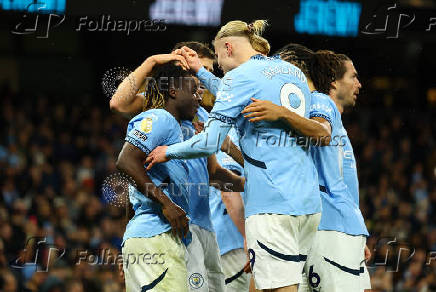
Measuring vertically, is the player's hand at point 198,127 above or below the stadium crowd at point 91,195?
above

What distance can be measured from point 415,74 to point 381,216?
592cm

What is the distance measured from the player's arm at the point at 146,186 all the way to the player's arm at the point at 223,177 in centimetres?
91

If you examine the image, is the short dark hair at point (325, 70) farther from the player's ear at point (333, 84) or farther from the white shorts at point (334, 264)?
the white shorts at point (334, 264)

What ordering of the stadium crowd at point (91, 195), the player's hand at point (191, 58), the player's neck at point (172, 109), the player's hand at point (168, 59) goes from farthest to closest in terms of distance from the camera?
the stadium crowd at point (91, 195), the player's hand at point (191, 58), the player's hand at point (168, 59), the player's neck at point (172, 109)

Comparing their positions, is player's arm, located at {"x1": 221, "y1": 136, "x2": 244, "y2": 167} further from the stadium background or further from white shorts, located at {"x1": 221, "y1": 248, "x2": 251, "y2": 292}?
the stadium background

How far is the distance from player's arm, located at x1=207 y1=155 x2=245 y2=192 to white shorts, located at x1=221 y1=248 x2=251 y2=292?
73cm

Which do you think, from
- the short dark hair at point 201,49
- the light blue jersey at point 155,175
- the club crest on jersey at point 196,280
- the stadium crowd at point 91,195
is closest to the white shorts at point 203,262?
the club crest on jersey at point 196,280

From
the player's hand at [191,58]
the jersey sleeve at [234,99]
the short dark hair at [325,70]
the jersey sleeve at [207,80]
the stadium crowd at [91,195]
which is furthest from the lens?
the stadium crowd at [91,195]

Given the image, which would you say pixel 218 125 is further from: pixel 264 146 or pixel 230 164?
pixel 230 164

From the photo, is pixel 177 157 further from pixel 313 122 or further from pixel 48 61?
pixel 48 61

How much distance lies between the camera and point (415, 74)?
18266mm

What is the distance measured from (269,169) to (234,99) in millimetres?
442

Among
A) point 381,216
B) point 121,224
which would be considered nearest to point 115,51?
point 121,224

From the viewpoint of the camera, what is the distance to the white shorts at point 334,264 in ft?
15.6
